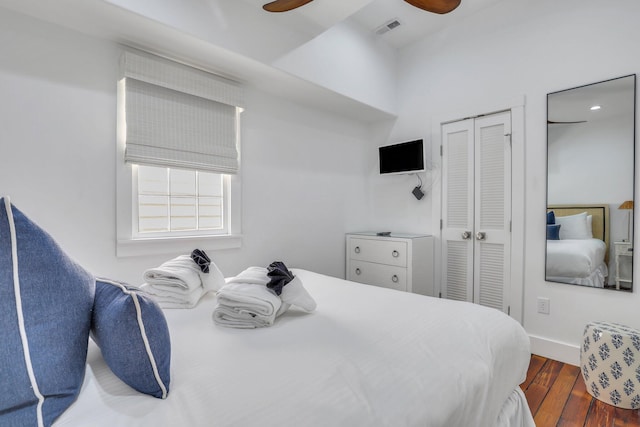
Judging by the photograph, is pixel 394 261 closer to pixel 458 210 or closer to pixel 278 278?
pixel 458 210

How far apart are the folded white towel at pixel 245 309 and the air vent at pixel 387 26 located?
286cm

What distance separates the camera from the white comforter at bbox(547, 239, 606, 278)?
87.3 inches

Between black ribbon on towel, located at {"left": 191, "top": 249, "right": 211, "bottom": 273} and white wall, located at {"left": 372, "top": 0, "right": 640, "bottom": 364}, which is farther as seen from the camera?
white wall, located at {"left": 372, "top": 0, "right": 640, "bottom": 364}

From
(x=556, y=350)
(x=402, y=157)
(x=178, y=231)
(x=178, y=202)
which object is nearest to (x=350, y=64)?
(x=402, y=157)

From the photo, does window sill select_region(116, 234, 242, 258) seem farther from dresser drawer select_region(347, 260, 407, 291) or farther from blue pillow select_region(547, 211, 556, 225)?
blue pillow select_region(547, 211, 556, 225)

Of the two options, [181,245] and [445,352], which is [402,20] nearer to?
[181,245]

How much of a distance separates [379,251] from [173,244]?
6.14 ft

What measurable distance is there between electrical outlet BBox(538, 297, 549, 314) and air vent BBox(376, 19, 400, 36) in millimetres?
2757

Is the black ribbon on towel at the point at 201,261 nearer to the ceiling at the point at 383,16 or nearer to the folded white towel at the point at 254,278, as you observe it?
the folded white towel at the point at 254,278

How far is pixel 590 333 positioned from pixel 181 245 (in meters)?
2.73

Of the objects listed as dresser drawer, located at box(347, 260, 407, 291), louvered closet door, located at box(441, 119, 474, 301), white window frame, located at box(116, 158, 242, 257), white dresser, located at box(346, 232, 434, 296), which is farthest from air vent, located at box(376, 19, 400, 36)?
white window frame, located at box(116, 158, 242, 257)

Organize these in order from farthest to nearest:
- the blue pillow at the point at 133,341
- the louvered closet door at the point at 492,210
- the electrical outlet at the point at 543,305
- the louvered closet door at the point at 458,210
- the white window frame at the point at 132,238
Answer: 1. the louvered closet door at the point at 458,210
2. the louvered closet door at the point at 492,210
3. the electrical outlet at the point at 543,305
4. the white window frame at the point at 132,238
5. the blue pillow at the point at 133,341

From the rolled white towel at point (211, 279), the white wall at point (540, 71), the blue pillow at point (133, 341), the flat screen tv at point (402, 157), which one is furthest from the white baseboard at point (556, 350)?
the blue pillow at point (133, 341)

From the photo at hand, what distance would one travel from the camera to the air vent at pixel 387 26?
2.98 metres
